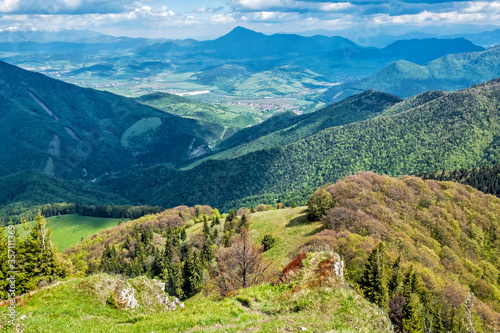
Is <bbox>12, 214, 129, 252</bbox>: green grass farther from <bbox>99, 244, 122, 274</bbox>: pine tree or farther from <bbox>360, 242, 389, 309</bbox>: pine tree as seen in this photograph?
<bbox>360, 242, 389, 309</bbox>: pine tree

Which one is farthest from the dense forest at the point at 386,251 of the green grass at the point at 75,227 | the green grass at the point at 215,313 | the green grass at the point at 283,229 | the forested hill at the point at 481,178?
the green grass at the point at 75,227

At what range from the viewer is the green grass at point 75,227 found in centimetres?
17518

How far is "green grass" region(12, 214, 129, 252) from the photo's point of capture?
17518 cm

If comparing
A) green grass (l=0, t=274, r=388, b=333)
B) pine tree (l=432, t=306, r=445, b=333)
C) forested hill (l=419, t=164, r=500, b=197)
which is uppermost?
green grass (l=0, t=274, r=388, b=333)

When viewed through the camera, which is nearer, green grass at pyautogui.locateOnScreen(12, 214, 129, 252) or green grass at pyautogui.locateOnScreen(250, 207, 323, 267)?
green grass at pyautogui.locateOnScreen(250, 207, 323, 267)

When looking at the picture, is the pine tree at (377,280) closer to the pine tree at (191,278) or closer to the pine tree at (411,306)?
the pine tree at (411,306)

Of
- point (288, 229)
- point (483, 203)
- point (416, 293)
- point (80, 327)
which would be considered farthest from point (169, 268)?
point (483, 203)

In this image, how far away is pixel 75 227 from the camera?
18900cm

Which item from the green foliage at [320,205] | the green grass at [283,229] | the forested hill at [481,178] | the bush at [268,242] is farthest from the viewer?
the forested hill at [481,178]

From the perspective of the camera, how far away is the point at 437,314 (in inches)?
1828

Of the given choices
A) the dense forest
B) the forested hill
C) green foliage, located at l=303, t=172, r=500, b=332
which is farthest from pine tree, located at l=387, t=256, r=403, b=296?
the forested hill

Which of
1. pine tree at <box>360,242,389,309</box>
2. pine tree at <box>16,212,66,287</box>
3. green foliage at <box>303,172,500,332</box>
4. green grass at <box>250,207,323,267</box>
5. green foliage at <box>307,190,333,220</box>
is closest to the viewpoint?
pine tree at <box>360,242,389,309</box>

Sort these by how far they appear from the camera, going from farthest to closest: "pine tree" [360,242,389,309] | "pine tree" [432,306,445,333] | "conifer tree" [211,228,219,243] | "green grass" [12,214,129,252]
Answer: "green grass" [12,214,129,252]
"conifer tree" [211,228,219,243]
"pine tree" [432,306,445,333]
"pine tree" [360,242,389,309]

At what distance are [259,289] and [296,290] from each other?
384cm
